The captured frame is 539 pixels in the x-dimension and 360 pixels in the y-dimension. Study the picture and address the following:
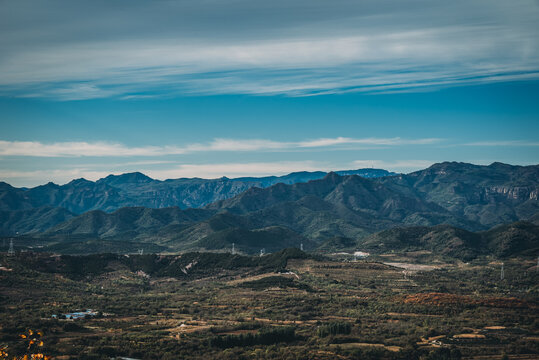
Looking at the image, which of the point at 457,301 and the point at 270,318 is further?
the point at 457,301

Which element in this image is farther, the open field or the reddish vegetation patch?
the reddish vegetation patch

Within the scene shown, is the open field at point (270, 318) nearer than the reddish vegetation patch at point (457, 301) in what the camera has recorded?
Yes

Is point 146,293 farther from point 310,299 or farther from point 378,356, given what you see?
point 378,356

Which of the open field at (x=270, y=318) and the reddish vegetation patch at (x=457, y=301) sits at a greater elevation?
the reddish vegetation patch at (x=457, y=301)

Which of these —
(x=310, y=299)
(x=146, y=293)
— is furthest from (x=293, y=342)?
(x=146, y=293)

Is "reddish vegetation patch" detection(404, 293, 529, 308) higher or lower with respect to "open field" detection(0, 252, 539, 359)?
higher

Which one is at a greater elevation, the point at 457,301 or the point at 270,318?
the point at 457,301

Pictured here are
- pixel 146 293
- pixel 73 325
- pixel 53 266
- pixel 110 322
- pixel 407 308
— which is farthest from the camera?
pixel 53 266

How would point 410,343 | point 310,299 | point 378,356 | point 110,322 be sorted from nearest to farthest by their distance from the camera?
1. point 378,356
2. point 410,343
3. point 110,322
4. point 310,299
